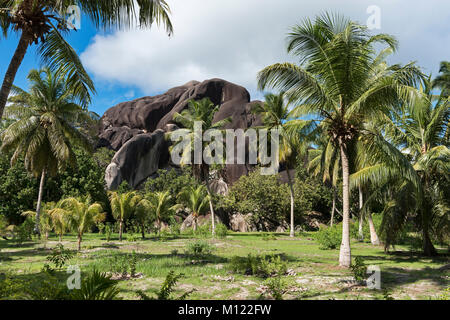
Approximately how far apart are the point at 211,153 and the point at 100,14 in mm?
17132

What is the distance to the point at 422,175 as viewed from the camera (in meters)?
12.0

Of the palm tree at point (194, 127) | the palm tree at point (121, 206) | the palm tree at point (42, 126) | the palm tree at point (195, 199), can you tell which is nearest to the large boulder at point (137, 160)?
→ the palm tree at point (195, 199)

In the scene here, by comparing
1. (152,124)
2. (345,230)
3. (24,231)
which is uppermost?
(152,124)

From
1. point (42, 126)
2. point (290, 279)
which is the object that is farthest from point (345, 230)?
point (42, 126)

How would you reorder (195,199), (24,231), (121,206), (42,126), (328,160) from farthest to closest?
(195,199), (121,206), (42,126), (328,160), (24,231)

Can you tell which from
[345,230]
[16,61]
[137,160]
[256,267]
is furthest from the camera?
[137,160]

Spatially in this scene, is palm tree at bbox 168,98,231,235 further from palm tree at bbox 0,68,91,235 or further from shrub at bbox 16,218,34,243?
shrub at bbox 16,218,34,243

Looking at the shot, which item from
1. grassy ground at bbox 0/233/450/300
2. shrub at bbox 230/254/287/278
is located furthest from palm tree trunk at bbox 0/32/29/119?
shrub at bbox 230/254/287/278

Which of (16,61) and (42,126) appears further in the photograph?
(42,126)

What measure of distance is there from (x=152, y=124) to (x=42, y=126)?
3430cm

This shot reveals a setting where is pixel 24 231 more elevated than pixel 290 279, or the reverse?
pixel 290 279

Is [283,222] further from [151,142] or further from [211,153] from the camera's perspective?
[151,142]

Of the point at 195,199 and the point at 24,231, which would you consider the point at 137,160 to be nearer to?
the point at 195,199
